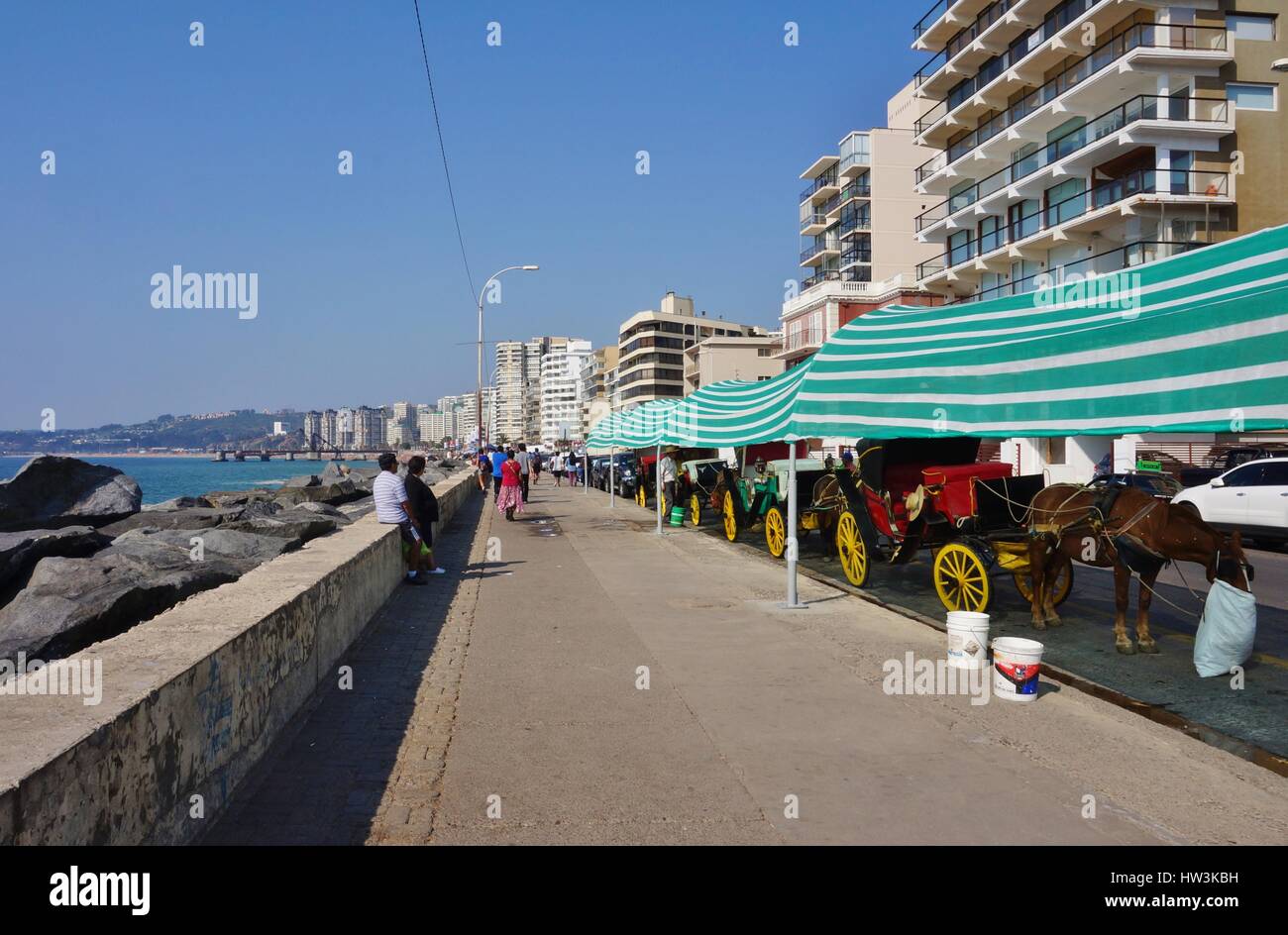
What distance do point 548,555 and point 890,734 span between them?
10.9 m

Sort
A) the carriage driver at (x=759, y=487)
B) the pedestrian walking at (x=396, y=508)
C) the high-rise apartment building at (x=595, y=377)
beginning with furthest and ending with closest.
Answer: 1. the high-rise apartment building at (x=595, y=377)
2. the carriage driver at (x=759, y=487)
3. the pedestrian walking at (x=396, y=508)

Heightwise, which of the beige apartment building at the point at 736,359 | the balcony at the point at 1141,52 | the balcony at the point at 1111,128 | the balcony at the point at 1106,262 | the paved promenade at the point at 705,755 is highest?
the balcony at the point at 1141,52

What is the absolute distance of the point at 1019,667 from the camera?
7.01 m

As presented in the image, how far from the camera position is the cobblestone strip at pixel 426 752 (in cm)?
466

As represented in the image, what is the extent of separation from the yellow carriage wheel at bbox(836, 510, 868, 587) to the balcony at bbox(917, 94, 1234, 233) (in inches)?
1131

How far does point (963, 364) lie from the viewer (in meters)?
9.44

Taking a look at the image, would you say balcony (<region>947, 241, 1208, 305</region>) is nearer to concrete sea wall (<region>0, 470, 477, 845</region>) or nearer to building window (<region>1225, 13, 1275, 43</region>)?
building window (<region>1225, 13, 1275, 43</region>)

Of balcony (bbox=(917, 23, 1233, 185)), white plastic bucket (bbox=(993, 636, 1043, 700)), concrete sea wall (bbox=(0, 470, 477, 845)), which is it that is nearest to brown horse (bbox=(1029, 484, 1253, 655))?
white plastic bucket (bbox=(993, 636, 1043, 700))

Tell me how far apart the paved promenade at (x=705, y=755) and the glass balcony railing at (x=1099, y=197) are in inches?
1247

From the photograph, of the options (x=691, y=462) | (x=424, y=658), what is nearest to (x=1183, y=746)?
(x=424, y=658)

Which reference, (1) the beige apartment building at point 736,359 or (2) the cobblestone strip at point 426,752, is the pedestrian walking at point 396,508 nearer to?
(2) the cobblestone strip at point 426,752

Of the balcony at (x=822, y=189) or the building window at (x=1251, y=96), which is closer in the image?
the building window at (x=1251, y=96)

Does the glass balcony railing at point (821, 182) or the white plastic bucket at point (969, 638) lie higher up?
the glass balcony railing at point (821, 182)

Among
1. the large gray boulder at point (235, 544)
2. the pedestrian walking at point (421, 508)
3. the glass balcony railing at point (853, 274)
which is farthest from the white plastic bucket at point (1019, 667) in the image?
the glass balcony railing at point (853, 274)
